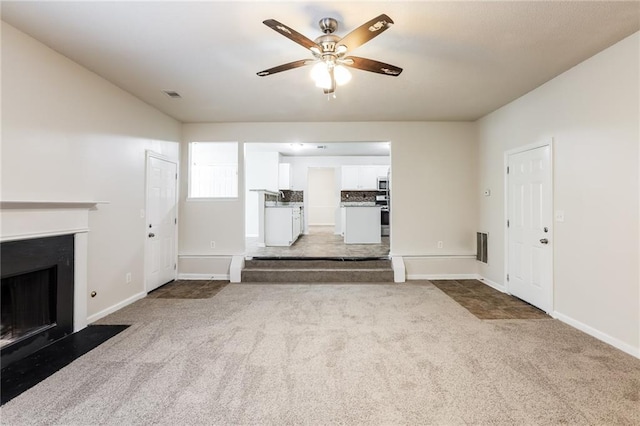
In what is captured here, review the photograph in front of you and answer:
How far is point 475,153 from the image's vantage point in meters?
5.11

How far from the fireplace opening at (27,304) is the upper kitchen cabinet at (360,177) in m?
7.18

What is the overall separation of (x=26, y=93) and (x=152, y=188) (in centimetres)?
192

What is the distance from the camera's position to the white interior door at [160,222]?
13.9 feet

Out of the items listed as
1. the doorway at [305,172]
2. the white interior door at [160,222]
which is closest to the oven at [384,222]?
the doorway at [305,172]

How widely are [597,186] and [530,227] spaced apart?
1.06 meters

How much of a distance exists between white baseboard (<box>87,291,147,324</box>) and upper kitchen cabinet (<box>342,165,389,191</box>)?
6.20 m

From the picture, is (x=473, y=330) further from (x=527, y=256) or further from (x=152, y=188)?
(x=152, y=188)

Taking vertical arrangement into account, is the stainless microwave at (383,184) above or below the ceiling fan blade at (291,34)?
below

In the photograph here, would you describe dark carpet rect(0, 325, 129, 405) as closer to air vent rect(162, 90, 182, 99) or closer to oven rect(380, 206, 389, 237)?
air vent rect(162, 90, 182, 99)

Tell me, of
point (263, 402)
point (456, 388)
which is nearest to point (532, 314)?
point (456, 388)

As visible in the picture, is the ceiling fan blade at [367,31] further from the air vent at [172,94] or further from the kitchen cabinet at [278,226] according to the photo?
the kitchen cabinet at [278,226]

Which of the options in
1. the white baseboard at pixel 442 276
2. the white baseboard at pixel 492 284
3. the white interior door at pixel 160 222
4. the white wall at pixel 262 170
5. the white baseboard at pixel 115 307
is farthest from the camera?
the white wall at pixel 262 170

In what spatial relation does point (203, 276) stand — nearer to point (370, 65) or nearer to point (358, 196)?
point (370, 65)

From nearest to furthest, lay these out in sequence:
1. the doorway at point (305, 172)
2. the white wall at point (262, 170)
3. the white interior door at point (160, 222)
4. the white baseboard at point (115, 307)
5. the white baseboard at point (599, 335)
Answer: the white baseboard at point (599, 335)
the white baseboard at point (115, 307)
the white interior door at point (160, 222)
the doorway at point (305, 172)
the white wall at point (262, 170)
